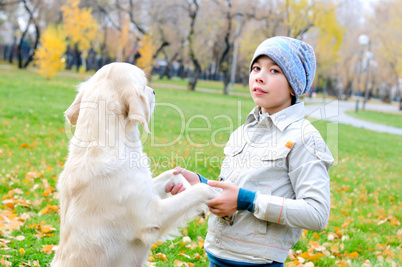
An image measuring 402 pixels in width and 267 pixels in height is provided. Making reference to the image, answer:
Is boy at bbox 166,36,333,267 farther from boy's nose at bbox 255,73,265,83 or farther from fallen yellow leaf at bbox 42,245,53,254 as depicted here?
fallen yellow leaf at bbox 42,245,53,254

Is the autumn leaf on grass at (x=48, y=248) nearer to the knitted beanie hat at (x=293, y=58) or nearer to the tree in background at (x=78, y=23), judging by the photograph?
the knitted beanie hat at (x=293, y=58)

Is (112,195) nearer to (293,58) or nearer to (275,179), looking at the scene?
(275,179)

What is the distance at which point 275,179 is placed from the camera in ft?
8.41

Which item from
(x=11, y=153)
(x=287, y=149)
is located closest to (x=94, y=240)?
(x=287, y=149)

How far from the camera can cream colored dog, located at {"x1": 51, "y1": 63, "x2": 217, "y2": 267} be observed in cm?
253

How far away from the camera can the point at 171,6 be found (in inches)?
1711

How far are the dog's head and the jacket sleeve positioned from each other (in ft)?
3.21

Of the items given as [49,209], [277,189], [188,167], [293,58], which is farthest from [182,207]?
[188,167]

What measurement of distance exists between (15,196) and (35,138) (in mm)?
4536

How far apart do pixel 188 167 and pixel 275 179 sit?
580cm

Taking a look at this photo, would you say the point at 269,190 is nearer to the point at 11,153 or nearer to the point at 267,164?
the point at 267,164

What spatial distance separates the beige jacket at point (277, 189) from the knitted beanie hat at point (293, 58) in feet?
0.62

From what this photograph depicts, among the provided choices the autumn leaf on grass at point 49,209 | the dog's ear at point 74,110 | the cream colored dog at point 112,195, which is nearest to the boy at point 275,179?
the cream colored dog at point 112,195

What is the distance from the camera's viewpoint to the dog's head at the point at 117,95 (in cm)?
267
